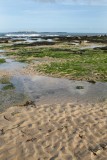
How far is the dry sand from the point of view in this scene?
733 cm

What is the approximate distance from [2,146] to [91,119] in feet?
11.5

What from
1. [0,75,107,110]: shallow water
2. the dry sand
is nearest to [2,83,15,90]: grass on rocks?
[0,75,107,110]: shallow water

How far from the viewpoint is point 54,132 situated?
861cm

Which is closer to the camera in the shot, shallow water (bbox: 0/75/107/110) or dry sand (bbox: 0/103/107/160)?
dry sand (bbox: 0/103/107/160)

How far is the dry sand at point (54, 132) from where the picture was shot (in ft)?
24.0

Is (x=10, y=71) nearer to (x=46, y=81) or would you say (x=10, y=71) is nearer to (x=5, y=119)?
(x=46, y=81)

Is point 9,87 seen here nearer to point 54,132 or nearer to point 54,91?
point 54,91

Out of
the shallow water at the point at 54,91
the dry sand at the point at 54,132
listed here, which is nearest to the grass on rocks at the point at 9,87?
the shallow water at the point at 54,91

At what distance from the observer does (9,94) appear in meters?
13.5

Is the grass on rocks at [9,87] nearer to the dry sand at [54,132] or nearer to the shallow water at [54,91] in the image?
the shallow water at [54,91]

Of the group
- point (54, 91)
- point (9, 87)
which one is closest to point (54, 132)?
point (54, 91)

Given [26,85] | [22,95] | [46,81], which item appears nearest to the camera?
[22,95]

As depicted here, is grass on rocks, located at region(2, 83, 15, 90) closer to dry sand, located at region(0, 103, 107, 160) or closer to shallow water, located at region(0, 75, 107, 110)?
shallow water, located at region(0, 75, 107, 110)

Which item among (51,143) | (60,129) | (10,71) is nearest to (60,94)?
(60,129)
